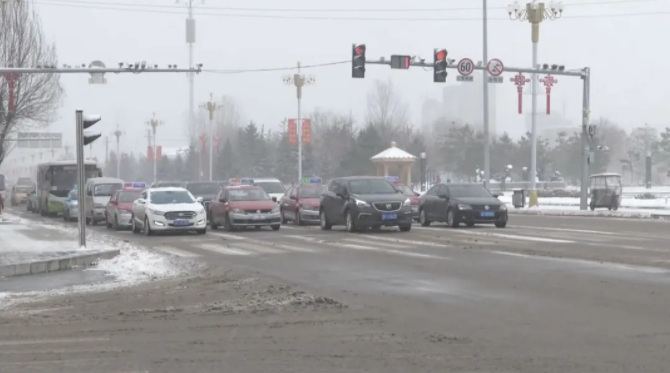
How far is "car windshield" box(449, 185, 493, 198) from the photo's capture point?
30.2 metres

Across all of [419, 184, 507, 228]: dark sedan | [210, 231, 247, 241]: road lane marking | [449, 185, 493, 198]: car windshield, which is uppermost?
[449, 185, 493, 198]: car windshield

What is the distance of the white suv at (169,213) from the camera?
1104 inches

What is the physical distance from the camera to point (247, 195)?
3088 cm

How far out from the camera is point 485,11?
158 ft

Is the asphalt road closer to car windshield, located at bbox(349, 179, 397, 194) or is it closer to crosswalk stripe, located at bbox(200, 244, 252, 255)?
crosswalk stripe, located at bbox(200, 244, 252, 255)

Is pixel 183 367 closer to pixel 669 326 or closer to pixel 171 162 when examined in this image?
pixel 669 326

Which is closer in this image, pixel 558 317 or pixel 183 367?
pixel 183 367

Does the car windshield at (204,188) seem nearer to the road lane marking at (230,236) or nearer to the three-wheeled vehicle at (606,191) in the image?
the road lane marking at (230,236)

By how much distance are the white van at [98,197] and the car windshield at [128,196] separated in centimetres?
253

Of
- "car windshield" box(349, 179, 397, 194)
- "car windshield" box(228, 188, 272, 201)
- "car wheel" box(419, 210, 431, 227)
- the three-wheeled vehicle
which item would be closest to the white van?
"car windshield" box(228, 188, 272, 201)

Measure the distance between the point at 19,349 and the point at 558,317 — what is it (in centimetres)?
573

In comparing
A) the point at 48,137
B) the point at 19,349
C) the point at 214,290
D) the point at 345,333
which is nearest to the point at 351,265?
the point at 214,290

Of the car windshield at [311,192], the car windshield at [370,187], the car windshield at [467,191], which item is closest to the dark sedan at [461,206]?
the car windshield at [467,191]

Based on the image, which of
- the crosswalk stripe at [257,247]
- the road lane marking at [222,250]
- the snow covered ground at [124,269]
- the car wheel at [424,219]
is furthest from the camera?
the car wheel at [424,219]
